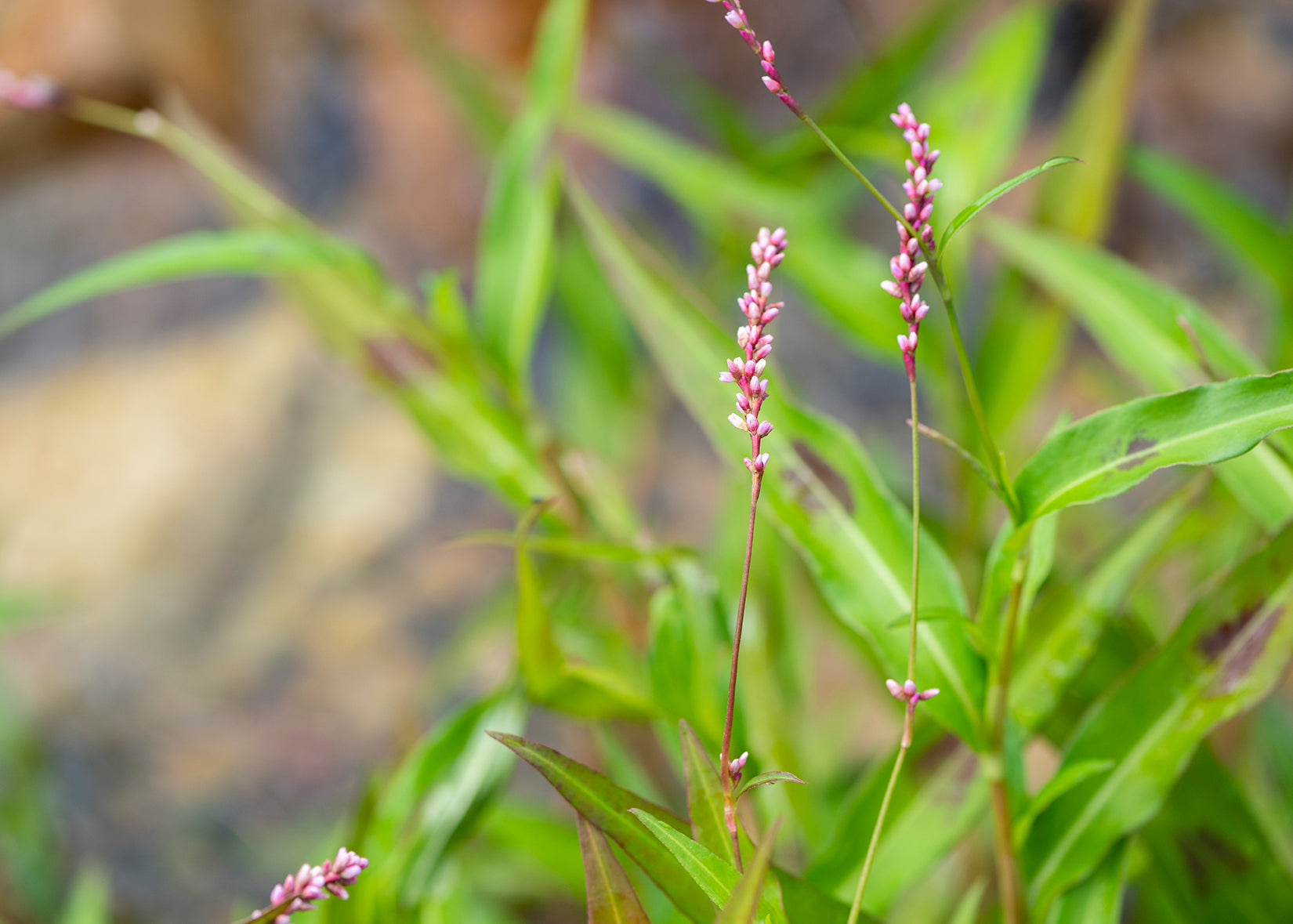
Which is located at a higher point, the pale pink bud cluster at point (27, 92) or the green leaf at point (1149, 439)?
the pale pink bud cluster at point (27, 92)

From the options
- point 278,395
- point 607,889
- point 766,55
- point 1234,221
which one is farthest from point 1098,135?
point 278,395

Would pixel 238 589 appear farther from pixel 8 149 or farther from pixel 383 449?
pixel 8 149

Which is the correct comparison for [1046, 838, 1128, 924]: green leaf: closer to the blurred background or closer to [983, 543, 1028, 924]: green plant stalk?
[983, 543, 1028, 924]: green plant stalk

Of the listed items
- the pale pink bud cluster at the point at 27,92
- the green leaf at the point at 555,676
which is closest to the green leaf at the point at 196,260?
the pale pink bud cluster at the point at 27,92

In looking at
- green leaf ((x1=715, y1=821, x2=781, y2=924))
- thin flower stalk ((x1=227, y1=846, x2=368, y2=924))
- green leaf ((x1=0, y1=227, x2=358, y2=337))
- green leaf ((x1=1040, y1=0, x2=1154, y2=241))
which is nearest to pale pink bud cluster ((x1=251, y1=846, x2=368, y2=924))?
thin flower stalk ((x1=227, y1=846, x2=368, y2=924))

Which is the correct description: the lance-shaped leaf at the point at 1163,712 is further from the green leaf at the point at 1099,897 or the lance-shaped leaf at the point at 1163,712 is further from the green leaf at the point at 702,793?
the green leaf at the point at 702,793

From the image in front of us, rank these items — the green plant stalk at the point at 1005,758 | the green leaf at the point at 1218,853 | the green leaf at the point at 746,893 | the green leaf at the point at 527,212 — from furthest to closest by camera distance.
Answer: the green leaf at the point at 527,212
the green leaf at the point at 1218,853
the green plant stalk at the point at 1005,758
the green leaf at the point at 746,893
